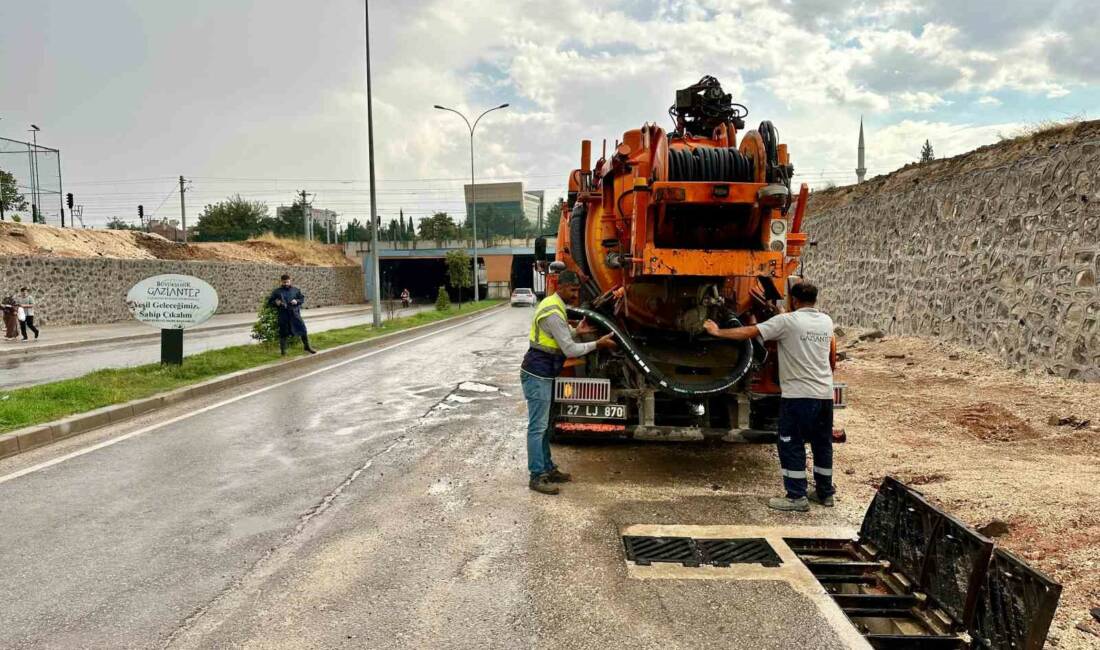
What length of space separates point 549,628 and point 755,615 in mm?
1040

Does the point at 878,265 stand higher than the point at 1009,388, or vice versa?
the point at 878,265

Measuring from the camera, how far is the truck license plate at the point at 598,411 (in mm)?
5391

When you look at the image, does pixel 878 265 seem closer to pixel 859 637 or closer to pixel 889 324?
pixel 889 324

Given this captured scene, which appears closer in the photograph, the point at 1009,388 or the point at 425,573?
the point at 425,573

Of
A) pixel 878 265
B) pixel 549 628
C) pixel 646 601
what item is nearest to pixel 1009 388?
pixel 878 265

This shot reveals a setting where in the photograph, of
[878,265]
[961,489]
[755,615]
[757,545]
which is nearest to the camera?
[755,615]

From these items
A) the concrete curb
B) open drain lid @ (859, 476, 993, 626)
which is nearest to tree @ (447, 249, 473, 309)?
the concrete curb

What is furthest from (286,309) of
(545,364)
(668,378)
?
(668,378)

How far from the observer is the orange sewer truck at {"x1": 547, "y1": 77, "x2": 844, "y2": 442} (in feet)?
16.6

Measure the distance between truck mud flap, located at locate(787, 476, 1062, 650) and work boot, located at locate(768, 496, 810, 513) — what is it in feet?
1.90

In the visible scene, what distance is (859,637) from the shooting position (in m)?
3.06

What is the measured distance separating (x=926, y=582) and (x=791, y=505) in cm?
141

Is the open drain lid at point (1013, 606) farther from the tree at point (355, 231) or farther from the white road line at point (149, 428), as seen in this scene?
the tree at point (355, 231)

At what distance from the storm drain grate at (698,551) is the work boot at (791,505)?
2.18 feet
